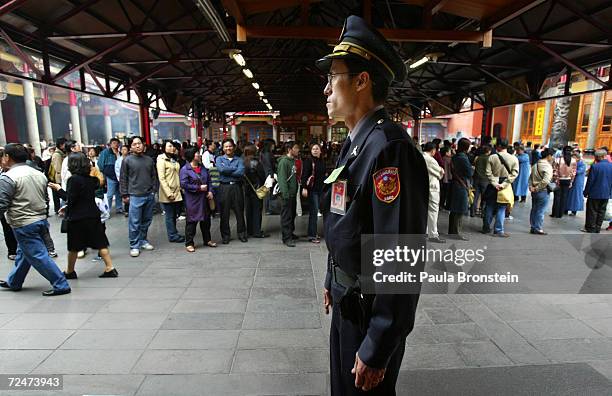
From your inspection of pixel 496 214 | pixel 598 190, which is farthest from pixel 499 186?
pixel 598 190

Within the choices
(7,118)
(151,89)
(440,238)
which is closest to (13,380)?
(440,238)

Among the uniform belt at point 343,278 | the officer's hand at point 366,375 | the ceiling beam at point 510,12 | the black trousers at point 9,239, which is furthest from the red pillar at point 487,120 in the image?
the black trousers at point 9,239

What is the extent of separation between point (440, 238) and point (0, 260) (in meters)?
6.97

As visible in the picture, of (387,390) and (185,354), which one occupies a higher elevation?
(387,390)

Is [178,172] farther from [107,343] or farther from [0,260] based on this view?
[107,343]

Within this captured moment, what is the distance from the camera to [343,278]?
4.30 ft

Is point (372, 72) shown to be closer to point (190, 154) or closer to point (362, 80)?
point (362, 80)

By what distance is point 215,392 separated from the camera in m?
2.20

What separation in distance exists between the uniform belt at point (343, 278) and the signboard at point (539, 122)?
78.5 feet

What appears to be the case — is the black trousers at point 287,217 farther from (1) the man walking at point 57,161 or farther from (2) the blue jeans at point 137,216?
(1) the man walking at point 57,161

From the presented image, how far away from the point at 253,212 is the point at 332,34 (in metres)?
3.25

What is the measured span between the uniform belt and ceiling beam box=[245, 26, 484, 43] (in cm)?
431

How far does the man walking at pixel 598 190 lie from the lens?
609 cm

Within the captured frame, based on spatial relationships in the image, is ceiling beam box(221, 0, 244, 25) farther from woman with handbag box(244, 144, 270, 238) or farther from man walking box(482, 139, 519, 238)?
man walking box(482, 139, 519, 238)
